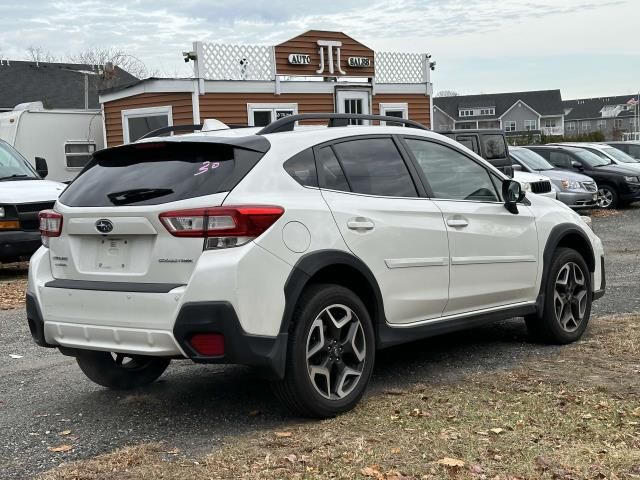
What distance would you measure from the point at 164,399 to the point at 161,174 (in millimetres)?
1537

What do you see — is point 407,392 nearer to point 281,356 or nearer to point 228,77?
point 281,356

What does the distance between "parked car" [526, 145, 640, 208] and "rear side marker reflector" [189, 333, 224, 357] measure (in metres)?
18.1

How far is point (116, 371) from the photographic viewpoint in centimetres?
557

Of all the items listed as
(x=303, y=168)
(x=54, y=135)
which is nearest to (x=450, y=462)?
(x=303, y=168)

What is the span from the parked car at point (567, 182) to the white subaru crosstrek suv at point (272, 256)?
1392cm

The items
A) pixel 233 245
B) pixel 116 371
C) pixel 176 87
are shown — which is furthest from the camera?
pixel 176 87

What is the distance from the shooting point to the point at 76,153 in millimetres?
20406

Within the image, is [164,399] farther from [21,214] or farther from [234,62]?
[234,62]

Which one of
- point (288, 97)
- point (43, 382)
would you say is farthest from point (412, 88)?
point (43, 382)

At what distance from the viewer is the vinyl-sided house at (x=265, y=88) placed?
64.1 ft

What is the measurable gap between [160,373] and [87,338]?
1.15 m

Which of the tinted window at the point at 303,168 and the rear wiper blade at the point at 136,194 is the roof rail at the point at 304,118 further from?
the rear wiper blade at the point at 136,194

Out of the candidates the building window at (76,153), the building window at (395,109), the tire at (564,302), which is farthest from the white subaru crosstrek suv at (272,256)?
the building window at (395,109)

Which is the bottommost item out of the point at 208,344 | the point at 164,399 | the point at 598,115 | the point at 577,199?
the point at 164,399
